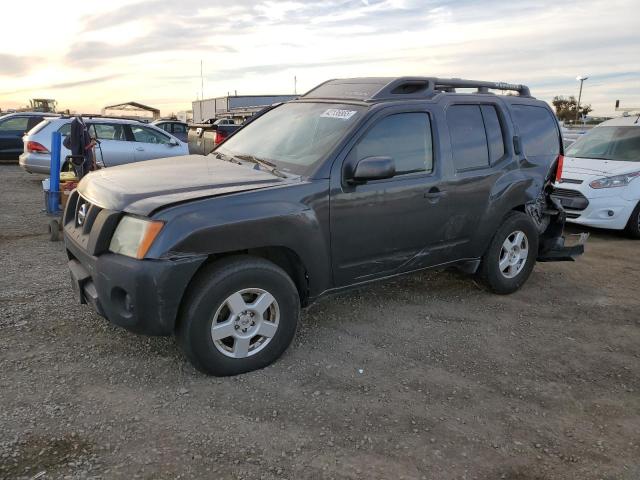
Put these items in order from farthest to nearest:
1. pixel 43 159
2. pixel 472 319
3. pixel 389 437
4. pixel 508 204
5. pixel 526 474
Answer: pixel 43 159 → pixel 508 204 → pixel 472 319 → pixel 389 437 → pixel 526 474

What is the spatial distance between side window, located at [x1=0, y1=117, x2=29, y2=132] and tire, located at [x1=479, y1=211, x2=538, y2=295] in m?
14.4

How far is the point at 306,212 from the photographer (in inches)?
136

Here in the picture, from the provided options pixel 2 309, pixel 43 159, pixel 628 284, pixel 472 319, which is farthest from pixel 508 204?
pixel 43 159

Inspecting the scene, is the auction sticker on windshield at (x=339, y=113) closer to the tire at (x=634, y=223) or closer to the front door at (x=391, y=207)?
the front door at (x=391, y=207)

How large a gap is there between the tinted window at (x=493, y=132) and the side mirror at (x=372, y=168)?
1.55 meters

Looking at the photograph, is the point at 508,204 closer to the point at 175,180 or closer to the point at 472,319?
the point at 472,319

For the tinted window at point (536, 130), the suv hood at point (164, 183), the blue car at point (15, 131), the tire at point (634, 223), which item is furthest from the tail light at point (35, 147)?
the tire at point (634, 223)

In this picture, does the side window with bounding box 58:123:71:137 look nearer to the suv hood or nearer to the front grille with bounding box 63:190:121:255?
the suv hood

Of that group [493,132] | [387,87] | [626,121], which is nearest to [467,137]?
[493,132]

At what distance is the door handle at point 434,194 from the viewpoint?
412 cm

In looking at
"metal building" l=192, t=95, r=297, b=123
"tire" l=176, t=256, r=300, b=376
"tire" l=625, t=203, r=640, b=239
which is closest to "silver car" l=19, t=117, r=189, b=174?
"tire" l=176, t=256, r=300, b=376

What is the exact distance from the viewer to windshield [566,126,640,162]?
8.26 metres

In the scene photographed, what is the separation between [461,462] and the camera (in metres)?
2.67

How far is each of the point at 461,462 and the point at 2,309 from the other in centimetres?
374
